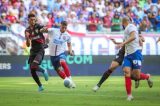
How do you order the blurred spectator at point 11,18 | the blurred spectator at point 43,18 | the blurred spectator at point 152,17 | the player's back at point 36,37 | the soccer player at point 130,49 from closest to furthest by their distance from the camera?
the soccer player at point 130,49 → the player's back at point 36,37 → the blurred spectator at point 11,18 → the blurred spectator at point 43,18 → the blurred spectator at point 152,17

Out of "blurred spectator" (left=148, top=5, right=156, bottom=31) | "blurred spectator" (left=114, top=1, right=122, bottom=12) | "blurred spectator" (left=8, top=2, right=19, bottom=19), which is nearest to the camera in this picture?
"blurred spectator" (left=8, top=2, right=19, bottom=19)

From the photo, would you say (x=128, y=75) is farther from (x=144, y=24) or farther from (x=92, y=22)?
(x=144, y=24)

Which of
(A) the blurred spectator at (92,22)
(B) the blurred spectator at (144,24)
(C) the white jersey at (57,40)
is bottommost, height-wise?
(B) the blurred spectator at (144,24)

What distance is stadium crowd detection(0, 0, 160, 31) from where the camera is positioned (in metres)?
34.9

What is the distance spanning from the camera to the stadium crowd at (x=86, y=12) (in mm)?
34906

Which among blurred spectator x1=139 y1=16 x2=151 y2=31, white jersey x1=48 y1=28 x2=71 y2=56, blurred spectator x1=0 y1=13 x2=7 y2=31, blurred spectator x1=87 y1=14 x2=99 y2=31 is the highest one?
white jersey x1=48 y1=28 x2=71 y2=56

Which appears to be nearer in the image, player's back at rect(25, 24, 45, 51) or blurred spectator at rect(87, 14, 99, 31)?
player's back at rect(25, 24, 45, 51)

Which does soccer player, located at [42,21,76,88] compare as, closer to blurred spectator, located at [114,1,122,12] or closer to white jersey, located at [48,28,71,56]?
white jersey, located at [48,28,71,56]

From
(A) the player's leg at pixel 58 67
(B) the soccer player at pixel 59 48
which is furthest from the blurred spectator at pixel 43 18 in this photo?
(A) the player's leg at pixel 58 67

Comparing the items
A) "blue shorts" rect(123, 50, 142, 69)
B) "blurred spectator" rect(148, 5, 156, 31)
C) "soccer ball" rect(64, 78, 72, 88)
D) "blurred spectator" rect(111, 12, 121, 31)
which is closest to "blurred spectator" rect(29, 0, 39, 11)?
"blurred spectator" rect(111, 12, 121, 31)

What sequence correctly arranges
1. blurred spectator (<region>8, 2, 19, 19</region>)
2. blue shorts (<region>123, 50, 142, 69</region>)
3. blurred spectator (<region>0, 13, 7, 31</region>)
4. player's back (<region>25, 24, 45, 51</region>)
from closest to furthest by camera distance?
blue shorts (<region>123, 50, 142, 69</region>) → player's back (<region>25, 24, 45, 51</region>) → blurred spectator (<region>0, 13, 7, 31</region>) → blurred spectator (<region>8, 2, 19, 19</region>)

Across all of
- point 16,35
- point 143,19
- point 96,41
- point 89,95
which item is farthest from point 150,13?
point 89,95

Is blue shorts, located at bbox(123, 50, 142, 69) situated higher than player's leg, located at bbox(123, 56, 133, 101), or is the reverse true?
blue shorts, located at bbox(123, 50, 142, 69)

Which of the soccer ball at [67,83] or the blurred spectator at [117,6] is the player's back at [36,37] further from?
the blurred spectator at [117,6]
